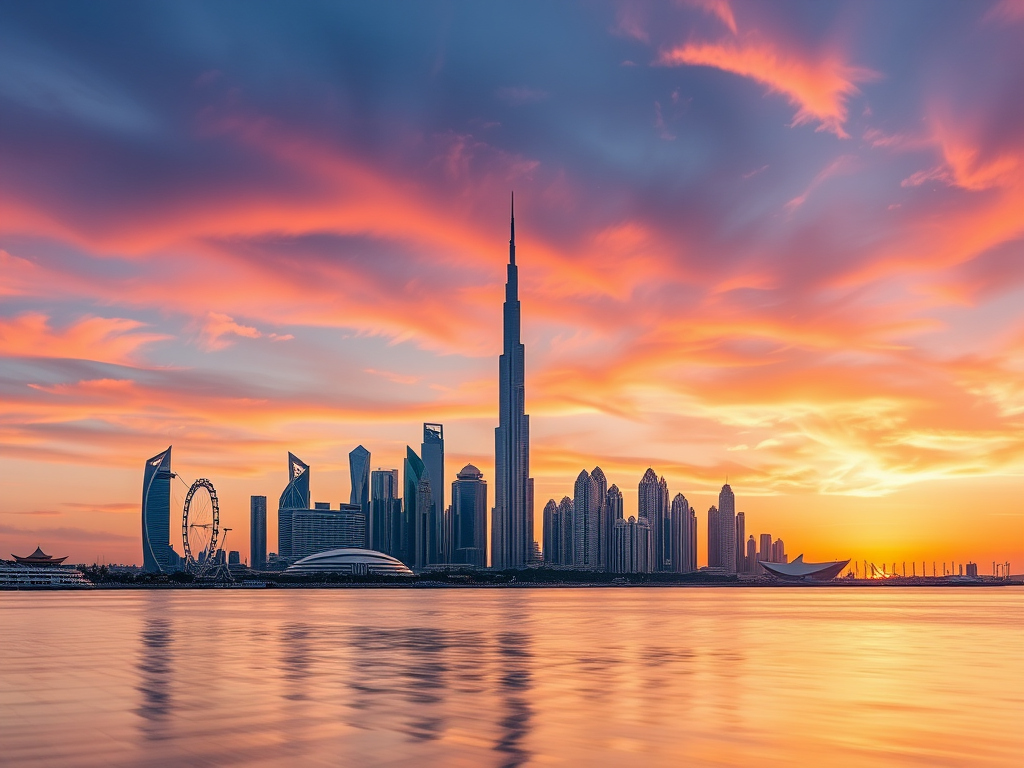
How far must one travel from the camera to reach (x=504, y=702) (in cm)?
4106

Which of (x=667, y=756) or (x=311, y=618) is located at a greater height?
(x=667, y=756)

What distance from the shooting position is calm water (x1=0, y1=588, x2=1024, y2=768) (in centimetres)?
2994

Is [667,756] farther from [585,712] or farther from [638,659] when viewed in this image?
[638,659]

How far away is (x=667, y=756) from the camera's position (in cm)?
2941

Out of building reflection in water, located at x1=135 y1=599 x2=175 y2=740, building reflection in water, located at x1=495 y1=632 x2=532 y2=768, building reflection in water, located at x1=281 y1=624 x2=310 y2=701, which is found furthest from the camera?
building reflection in water, located at x1=281 y1=624 x2=310 y2=701

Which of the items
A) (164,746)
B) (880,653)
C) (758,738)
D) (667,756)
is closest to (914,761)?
(758,738)

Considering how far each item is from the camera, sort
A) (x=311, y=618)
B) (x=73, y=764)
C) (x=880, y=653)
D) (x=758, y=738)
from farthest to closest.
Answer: (x=311, y=618) → (x=880, y=653) → (x=758, y=738) → (x=73, y=764)

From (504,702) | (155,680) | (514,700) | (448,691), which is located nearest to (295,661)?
(155,680)

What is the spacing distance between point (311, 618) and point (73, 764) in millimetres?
95064

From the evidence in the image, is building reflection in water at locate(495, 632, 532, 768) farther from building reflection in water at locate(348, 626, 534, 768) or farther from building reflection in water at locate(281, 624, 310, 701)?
building reflection in water at locate(281, 624, 310, 701)

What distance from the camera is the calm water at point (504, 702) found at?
29.9 m

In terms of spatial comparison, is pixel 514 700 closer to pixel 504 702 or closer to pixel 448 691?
pixel 504 702

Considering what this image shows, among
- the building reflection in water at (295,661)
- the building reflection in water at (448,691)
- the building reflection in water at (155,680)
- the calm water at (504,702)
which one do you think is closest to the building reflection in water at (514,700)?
the building reflection in water at (448,691)

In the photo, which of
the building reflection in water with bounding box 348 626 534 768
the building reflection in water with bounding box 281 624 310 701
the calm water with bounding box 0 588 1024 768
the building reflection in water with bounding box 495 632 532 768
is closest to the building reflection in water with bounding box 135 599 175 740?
the calm water with bounding box 0 588 1024 768
